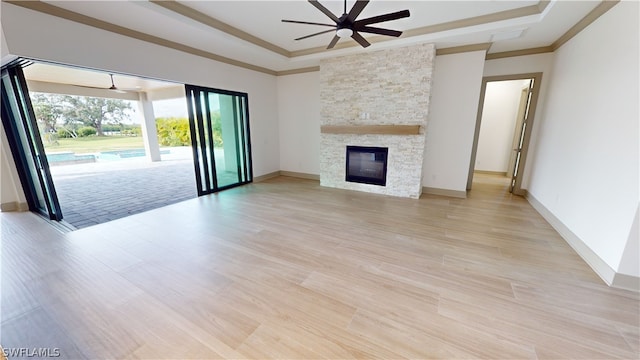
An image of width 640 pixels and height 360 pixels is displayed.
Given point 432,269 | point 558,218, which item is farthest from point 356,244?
point 558,218

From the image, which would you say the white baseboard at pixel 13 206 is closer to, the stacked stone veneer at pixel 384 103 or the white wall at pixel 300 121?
the white wall at pixel 300 121

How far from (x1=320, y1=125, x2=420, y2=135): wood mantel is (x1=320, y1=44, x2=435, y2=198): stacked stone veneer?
0.14 metres

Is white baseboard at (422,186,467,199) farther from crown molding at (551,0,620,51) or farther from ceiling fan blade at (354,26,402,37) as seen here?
ceiling fan blade at (354,26,402,37)

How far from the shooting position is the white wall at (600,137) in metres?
2.20

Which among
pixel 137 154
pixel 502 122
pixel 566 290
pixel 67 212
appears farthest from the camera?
pixel 137 154

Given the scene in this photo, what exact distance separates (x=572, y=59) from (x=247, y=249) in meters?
5.48

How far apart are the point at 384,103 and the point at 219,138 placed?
12.4 ft

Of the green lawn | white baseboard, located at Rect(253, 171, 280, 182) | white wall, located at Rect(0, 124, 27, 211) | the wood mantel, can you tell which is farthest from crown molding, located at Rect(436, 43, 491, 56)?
the green lawn

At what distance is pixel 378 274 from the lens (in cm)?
233

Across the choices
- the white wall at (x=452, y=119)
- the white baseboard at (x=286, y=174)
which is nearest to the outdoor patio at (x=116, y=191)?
the white baseboard at (x=286, y=174)

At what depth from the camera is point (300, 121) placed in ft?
21.0

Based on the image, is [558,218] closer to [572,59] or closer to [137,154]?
[572,59]

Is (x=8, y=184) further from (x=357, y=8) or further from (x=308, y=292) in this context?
(x=357, y=8)

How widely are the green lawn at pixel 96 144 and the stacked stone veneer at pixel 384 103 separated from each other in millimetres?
10751
